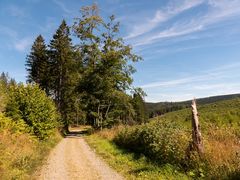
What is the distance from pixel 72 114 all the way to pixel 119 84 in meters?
19.3

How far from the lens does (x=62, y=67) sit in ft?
172

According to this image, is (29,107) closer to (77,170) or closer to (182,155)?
(77,170)

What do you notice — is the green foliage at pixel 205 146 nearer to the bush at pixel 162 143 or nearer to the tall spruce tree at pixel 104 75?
the bush at pixel 162 143

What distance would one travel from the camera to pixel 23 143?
57.8ft

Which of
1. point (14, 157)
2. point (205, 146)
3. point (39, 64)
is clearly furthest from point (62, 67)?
point (205, 146)

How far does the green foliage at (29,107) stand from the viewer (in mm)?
20938

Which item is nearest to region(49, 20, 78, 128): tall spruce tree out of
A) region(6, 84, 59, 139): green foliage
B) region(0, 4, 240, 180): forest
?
region(0, 4, 240, 180): forest

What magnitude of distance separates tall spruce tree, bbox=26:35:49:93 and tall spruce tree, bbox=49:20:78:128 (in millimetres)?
1278

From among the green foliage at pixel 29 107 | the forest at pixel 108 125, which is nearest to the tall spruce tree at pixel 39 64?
the forest at pixel 108 125

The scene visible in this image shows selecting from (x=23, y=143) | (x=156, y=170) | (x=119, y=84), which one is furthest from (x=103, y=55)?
(x=156, y=170)

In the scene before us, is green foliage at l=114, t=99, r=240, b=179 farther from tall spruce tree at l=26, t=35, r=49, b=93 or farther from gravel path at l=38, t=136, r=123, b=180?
tall spruce tree at l=26, t=35, r=49, b=93

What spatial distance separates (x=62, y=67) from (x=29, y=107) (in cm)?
3102

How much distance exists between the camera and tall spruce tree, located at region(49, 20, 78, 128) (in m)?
51.8

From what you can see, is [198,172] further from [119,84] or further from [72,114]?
[72,114]
